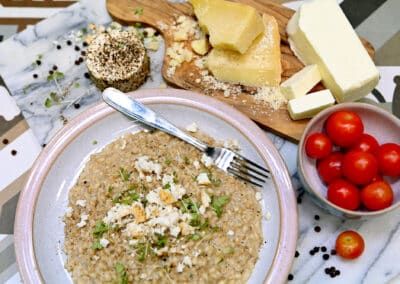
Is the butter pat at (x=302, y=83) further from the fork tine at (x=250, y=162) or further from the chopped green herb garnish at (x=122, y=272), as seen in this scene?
the chopped green herb garnish at (x=122, y=272)

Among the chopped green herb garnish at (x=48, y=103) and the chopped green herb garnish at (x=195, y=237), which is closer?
the chopped green herb garnish at (x=195, y=237)

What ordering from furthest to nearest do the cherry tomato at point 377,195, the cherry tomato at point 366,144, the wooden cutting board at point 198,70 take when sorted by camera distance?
the wooden cutting board at point 198,70, the cherry tomato at point 366,144, the cherry tomato at point 377,195

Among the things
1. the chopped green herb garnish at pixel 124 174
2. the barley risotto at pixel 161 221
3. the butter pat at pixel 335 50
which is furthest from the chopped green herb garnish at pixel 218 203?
the butter pat at pixel 335 50

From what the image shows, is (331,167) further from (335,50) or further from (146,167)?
(146,167)

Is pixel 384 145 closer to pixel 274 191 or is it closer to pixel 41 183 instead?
pixel 274 191

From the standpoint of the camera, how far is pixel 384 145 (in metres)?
2.18

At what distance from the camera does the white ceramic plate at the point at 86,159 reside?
214 centimetres

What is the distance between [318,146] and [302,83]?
1.08ft

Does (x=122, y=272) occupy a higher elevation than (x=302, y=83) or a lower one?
lower


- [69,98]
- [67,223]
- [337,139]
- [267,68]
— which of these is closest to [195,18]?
[267,68]

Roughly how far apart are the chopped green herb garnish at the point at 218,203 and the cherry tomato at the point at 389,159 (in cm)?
60

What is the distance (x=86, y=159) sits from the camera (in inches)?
94.3

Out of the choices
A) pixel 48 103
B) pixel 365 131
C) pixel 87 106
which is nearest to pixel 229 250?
pixel 365 131


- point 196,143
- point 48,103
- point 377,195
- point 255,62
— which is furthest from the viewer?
point 48,103
